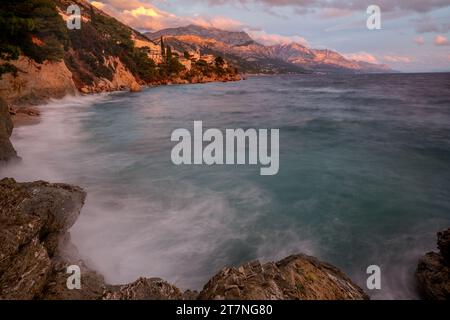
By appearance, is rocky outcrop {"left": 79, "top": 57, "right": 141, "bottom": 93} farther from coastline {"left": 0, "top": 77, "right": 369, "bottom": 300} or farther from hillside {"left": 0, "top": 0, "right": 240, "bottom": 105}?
coastline {"left": 0, "top": 77, "right": 369, "bottom": 300}

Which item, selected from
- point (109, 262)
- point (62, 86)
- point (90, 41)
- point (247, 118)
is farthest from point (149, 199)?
point (90, 41)

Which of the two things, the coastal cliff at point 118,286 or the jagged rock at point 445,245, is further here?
the jagged rock at point 445,245

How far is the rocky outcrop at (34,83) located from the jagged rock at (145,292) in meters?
30.4

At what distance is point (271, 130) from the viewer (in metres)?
29.0

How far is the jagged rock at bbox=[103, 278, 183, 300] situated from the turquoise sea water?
2.82 meters

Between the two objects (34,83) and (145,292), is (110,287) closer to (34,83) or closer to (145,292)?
(145,292)

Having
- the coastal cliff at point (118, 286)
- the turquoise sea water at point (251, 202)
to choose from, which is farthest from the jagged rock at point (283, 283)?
the turquoise sea water at point (251, 202)

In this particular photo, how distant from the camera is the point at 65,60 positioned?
58.5 m

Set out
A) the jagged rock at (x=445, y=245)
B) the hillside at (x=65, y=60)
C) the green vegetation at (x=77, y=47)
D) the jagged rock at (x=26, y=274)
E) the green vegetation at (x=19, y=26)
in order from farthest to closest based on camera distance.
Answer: the hillside at (x=65, y=60) → the green vegetation at (x=77, y=47) → the green vegetation at (x=19, y=26) → the jagged rock at (x=445, y=245) → the jagged rock at (x=26, y=274)

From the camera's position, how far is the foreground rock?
6648mm

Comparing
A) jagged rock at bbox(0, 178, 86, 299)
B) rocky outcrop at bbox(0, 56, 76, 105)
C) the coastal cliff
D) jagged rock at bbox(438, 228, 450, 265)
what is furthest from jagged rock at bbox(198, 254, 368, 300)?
rocky outcrop at bbox(0, 56, 76, 105)

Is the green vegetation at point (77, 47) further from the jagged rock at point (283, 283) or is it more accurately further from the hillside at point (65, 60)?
the jagged rock at point (283, 283)

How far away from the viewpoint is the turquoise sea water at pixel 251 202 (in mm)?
8992
